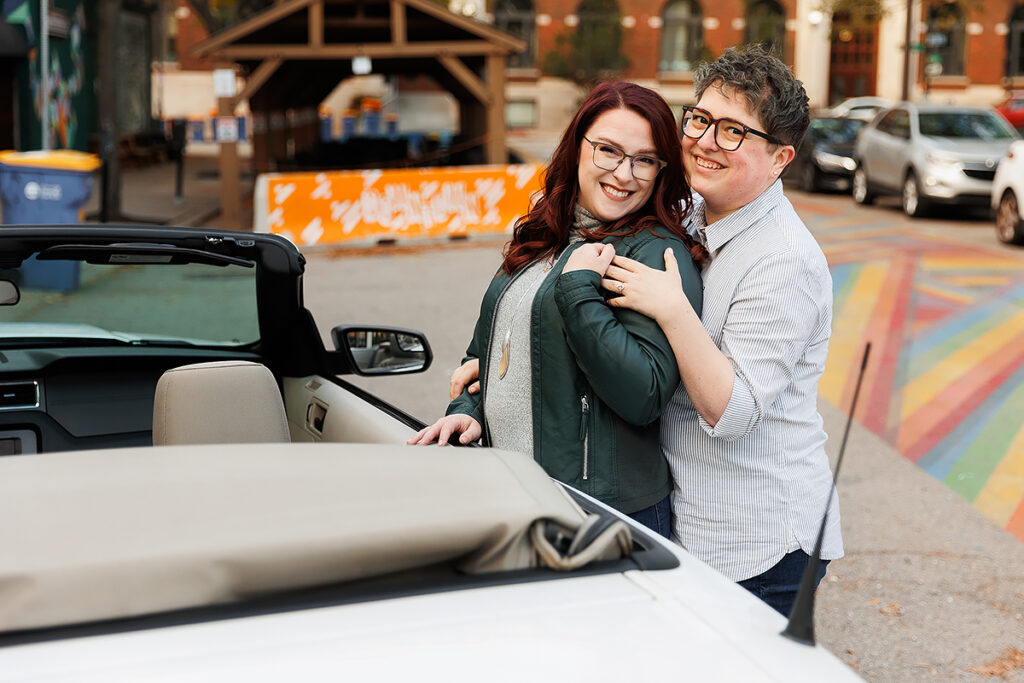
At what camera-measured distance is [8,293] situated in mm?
3182

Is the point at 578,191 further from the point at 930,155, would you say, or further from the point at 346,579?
the point at 930,155

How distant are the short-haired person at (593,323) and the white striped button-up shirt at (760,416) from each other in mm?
62

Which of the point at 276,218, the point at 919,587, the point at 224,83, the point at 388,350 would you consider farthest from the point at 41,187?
the point at 919,587

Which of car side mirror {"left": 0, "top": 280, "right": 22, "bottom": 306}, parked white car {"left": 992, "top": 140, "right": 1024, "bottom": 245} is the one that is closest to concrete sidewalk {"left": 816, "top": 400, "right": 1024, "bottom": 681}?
car side mirror {"left": 0, "top": 280, "right": 22, "bottom": 306}

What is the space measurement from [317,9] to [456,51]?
2.33 m

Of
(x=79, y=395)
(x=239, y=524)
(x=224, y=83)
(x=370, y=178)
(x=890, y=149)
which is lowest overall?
(x=79, y=395)

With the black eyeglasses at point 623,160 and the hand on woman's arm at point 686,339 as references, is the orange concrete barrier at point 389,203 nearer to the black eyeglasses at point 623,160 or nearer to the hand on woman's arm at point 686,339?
the black eyeglasses at point 623,160

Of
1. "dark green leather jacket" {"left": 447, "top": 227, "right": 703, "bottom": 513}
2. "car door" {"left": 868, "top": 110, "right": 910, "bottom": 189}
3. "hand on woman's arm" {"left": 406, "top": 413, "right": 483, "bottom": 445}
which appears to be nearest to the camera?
"dark green leather jacket" {"left": 447, "top": 227, "right": 703, "bottom": 513}

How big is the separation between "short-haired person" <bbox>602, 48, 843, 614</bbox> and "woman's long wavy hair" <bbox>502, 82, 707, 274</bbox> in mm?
59

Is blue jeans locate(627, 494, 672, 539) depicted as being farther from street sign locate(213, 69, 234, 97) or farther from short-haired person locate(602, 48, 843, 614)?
street sign locate(213, 69, 234, 97)

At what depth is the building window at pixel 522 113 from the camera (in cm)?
4762

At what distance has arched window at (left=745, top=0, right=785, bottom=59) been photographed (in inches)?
1837

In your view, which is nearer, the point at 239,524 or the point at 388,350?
the point at 239,524

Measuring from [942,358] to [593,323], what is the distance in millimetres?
7541
